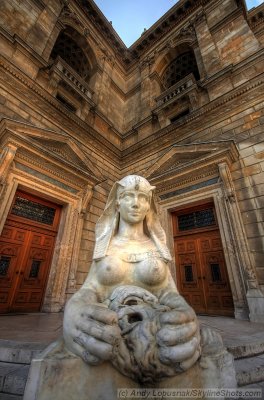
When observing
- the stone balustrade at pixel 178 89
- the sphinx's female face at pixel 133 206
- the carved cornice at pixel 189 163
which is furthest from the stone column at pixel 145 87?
the sphinx's female face at pixel 133 206

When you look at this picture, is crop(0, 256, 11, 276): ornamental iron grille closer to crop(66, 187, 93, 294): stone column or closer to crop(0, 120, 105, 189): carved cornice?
crop(66, 187, 93, 294): stone column

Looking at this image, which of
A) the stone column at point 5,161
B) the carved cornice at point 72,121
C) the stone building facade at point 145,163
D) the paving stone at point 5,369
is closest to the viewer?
the paving stone at point 5,369

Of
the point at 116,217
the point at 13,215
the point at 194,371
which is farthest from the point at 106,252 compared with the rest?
the point at 13,215

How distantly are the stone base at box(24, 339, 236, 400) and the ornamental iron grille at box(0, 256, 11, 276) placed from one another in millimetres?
4346

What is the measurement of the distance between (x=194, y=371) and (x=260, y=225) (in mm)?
4168

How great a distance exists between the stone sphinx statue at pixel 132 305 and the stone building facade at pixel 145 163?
137 inches

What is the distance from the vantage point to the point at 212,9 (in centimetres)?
880

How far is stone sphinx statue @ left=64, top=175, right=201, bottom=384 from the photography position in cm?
100

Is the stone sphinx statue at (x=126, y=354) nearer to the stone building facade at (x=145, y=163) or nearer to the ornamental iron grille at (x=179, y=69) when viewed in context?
the stone building facade at (x=145, y=163)

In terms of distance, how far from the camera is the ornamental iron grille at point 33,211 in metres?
5.23

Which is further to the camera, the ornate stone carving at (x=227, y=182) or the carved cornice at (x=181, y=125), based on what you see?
the carved cornice at (x=181, y=125)

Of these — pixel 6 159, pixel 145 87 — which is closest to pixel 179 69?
pixel 145 87

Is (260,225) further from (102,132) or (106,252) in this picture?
(102,132)

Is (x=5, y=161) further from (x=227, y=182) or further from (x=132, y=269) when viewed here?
(x=227, y=182)
